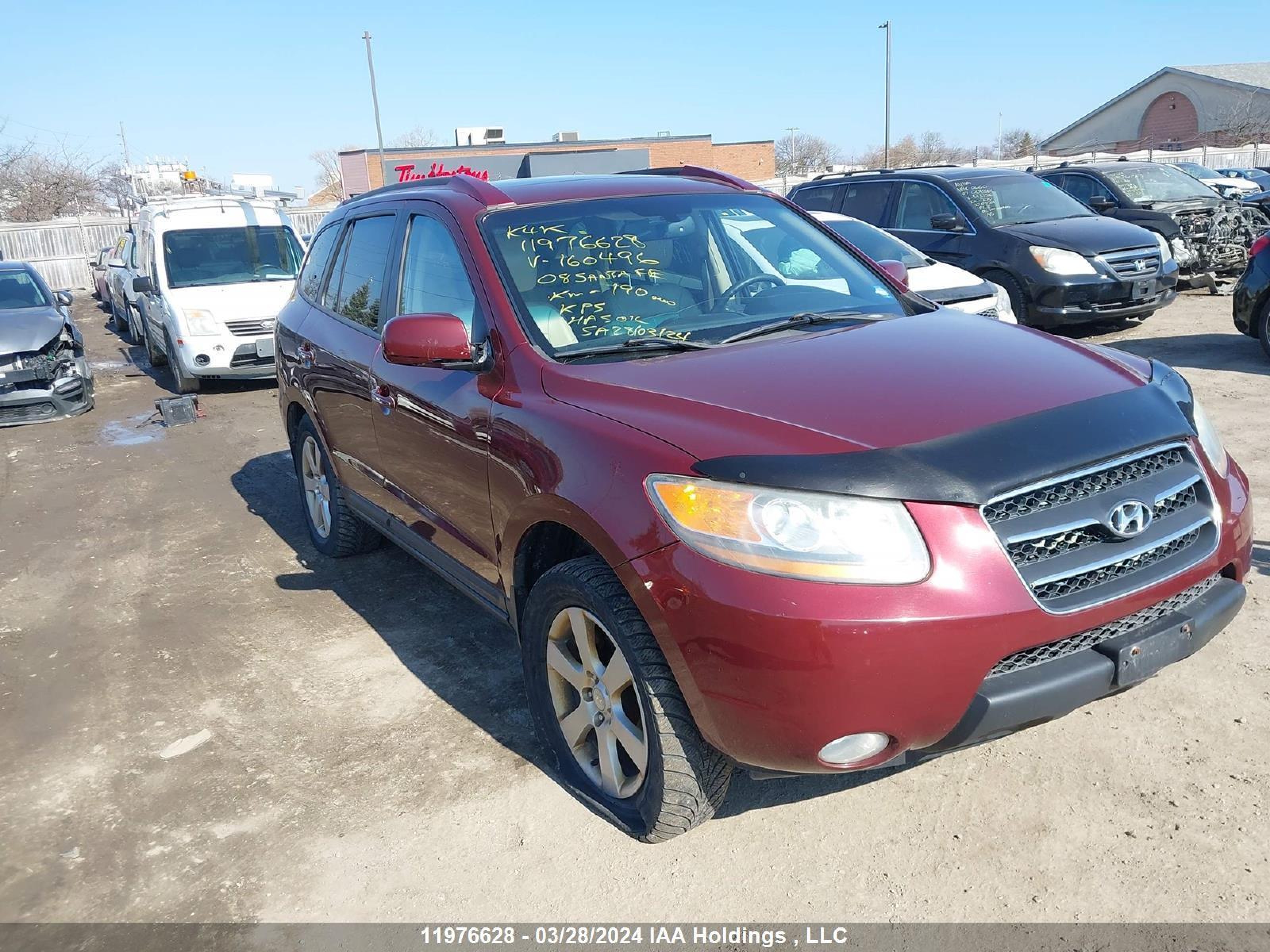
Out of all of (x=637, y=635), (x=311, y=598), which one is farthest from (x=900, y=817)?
(x=311, y=598)

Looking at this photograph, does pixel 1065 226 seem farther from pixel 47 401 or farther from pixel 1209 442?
pixel 47 401

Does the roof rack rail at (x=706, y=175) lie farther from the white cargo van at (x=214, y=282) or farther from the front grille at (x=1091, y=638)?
the white cargo van at (x=214, y=282)

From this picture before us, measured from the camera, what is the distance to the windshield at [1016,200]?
10.8 meters

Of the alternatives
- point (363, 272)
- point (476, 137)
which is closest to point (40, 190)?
point (476, 137)

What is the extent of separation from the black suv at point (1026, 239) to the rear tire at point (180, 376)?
772 centimetres

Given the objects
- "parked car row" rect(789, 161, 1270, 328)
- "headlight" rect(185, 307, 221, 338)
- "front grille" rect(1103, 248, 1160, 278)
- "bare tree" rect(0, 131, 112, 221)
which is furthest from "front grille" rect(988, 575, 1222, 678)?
"bare tree" rect(0, 131, 112, 221)

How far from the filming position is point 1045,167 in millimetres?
15844

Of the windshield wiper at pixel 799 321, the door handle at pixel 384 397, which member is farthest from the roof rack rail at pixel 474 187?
the windshield wiper at pixel 799 321

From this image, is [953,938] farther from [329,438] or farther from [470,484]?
[329,438]

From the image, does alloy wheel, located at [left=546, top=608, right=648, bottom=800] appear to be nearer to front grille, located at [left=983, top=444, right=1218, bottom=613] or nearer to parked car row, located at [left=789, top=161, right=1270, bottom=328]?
front grille, located at [left=983, top=444, right=1218, bottom=613]

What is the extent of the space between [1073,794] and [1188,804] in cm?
A: 30

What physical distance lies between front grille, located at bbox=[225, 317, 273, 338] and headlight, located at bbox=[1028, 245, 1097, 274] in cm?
803

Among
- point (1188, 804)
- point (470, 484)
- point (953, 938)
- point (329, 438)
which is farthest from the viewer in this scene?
point (329, 438)

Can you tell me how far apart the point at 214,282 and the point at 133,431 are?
8.56ft
